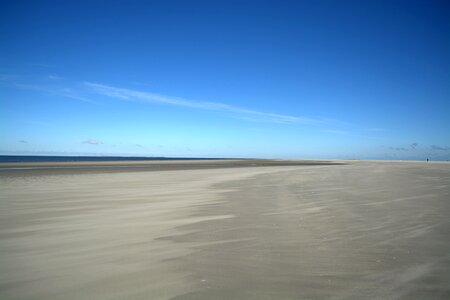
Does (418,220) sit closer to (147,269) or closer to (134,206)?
(147,269)

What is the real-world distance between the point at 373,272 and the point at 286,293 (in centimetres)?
154

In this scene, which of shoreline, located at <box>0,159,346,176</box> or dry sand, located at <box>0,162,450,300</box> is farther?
shoreline, located at <box>0,159,346,176</box>

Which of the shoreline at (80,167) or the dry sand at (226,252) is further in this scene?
the shoreline at (80,167)

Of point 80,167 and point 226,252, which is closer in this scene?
point 226,252

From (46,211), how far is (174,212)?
3.97 m

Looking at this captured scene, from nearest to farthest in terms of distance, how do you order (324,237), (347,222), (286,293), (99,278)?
(286,293), (99,278), (324,237), (347,222)

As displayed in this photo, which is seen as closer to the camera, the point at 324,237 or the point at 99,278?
the point at 99,278

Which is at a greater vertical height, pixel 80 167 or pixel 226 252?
pixel 80 167

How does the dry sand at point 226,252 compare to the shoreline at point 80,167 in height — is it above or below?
below

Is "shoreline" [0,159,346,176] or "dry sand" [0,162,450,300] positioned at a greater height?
"shoreline" [0,159,346,176]

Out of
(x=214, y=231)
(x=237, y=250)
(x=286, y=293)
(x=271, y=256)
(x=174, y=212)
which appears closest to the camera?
(x=286, y=293)

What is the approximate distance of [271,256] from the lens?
17.3 ft

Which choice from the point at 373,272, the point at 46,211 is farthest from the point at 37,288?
the point at 46,211

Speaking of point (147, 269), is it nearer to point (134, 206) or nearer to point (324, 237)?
point (324, 237)
